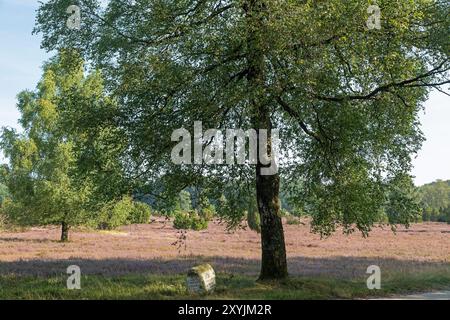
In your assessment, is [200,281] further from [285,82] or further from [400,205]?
[400,205]

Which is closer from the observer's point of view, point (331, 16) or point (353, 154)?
point (331, 16)

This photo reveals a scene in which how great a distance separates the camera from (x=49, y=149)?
144 feet

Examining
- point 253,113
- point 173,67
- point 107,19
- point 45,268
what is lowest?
point 45,268

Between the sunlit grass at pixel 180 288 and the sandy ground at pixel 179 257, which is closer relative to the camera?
the sunlit grass at pixel 180 288

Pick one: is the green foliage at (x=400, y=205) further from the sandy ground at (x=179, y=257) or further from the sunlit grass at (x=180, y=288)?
the sandy ground at (x=179, y=257)

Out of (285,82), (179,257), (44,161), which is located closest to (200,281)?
(285,82)

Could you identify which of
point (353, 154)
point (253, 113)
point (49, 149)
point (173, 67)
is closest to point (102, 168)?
point (173, 67)

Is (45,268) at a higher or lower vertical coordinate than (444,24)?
lower

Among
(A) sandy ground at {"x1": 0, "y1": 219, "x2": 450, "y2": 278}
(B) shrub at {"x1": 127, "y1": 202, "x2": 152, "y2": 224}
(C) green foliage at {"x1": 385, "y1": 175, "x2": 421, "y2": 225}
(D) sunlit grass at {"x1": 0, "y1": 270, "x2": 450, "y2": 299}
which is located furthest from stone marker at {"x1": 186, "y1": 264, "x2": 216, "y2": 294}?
(C) green foliage at {"x1": 385, "y1": 175, "x2": 421, "y2": 225}

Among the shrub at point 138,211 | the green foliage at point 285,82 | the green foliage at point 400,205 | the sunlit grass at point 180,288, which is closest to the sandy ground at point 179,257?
the sunlit grass at point 180,288

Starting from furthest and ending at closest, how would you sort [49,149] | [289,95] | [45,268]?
[49,149] < [45,268] < [289,95]

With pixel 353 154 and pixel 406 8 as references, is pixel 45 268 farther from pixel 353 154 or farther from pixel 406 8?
pixel 406 8
